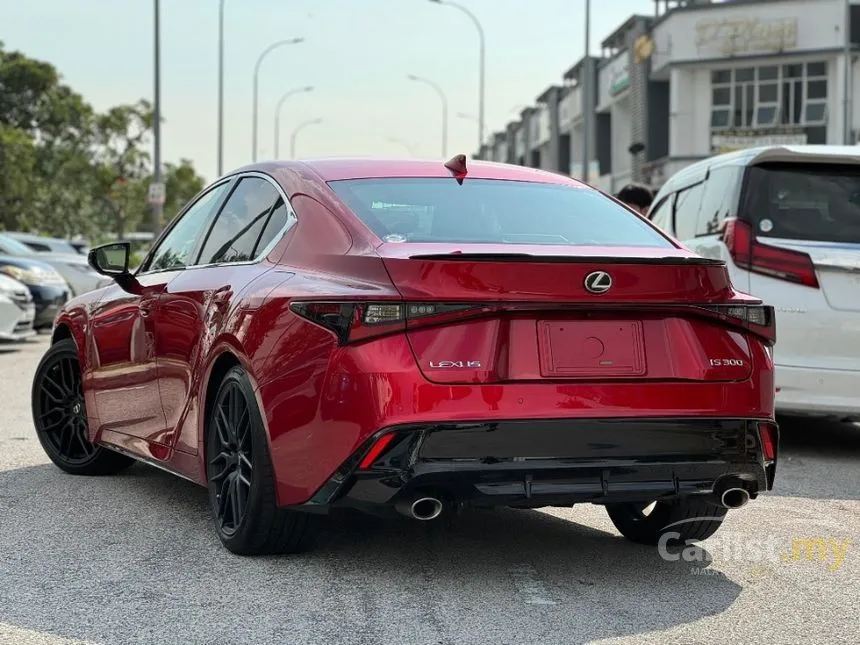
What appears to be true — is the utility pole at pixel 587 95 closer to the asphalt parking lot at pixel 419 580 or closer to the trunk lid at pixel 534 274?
the asphalt parking lot at pixel 419 580

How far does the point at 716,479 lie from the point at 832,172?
4.38 metres

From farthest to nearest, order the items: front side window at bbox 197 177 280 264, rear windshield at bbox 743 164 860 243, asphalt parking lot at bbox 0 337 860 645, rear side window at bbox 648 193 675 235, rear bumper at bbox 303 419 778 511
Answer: rear side window at bbox 648 193 675 235 → rear windshield at bbox 743 164 860 243 → front side window at bbox 197 177 280 264 → rear bumper at bbox 303 419 778 511 → asphalt parking lot at bbox 0 337 860 645

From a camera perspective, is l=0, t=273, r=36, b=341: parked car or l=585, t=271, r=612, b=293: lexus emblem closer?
l=585, t=271, r=612, b=293: lexus emblem

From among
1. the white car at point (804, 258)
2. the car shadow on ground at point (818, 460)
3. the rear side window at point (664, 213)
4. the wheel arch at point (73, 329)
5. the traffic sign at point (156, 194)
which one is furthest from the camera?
the traffic sign at point (156, 194)

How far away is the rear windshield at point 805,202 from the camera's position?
8.37m

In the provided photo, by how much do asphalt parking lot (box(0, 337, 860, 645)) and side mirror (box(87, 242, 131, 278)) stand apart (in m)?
1.05

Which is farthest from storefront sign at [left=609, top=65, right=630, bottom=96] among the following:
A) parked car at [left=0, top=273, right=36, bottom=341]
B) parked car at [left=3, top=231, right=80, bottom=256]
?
parked car at [left=0, top=273, right=36, bottom=341]

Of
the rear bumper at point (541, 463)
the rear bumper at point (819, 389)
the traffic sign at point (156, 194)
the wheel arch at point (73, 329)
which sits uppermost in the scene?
the traffic sign at point (156, 194)

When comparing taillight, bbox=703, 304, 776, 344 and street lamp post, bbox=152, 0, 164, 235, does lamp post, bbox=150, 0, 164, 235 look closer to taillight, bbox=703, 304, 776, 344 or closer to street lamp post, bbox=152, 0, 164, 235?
street lamp post, bbox=152, 0, 164, 235

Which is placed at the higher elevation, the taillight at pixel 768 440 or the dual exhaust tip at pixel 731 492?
the taillight at pixel 768 440

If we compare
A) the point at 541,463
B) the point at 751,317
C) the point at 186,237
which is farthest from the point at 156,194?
the point at 541,463

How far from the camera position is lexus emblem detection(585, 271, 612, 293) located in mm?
4461

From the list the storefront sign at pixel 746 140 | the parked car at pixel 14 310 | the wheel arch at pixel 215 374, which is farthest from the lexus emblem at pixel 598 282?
the storefront sign at pixel 746 140

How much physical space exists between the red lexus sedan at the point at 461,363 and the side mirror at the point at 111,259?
1.18m
